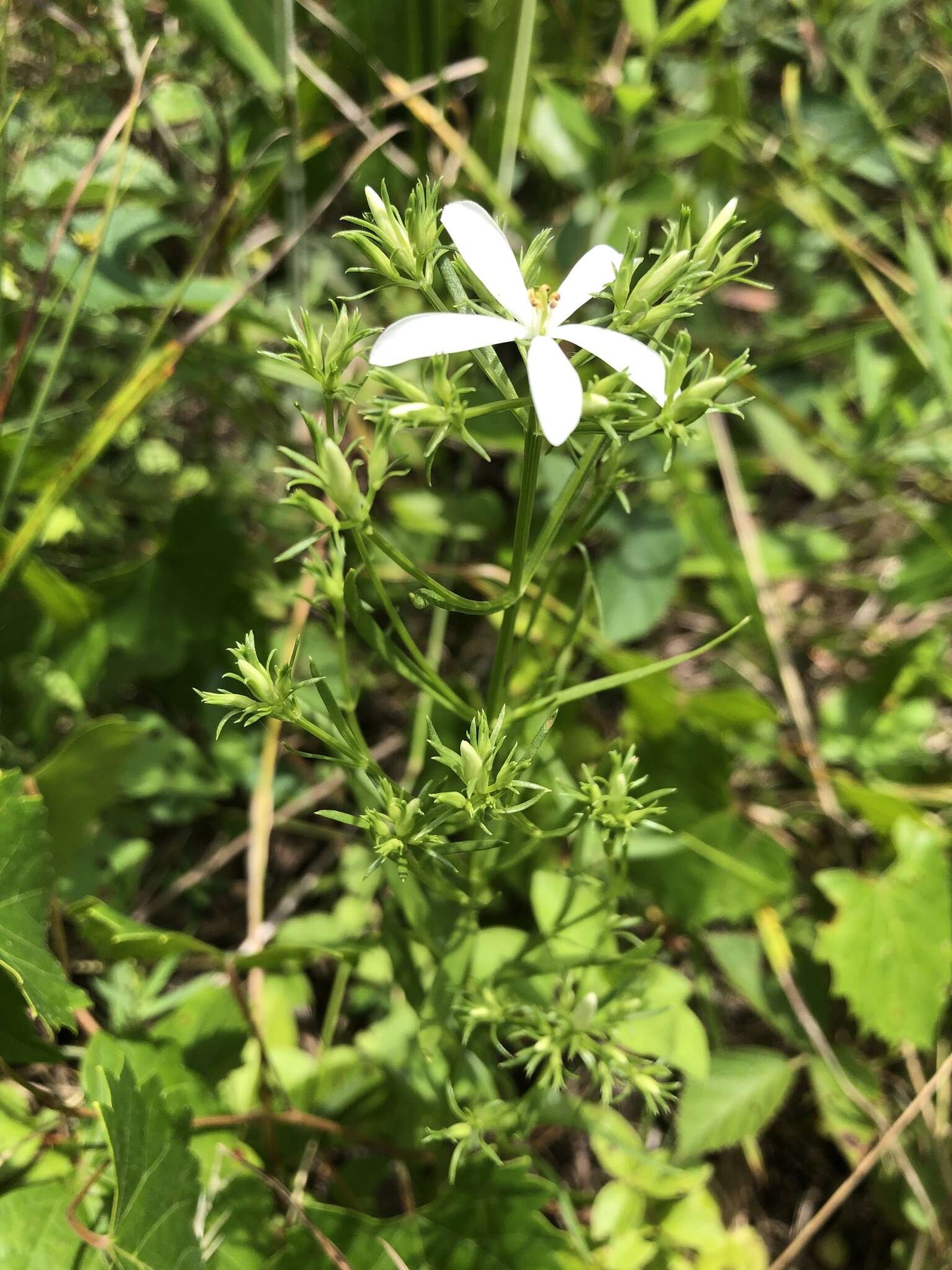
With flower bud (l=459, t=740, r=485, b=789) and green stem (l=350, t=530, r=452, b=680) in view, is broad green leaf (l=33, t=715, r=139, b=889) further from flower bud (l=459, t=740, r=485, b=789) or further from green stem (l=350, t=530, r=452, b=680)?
flower bud (l=459, t=740, r=485, b=789)

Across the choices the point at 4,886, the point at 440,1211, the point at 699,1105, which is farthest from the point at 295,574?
the point at 699,1105

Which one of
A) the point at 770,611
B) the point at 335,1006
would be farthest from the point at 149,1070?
the point at 770,611

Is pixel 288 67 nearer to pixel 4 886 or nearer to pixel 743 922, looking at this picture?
pixel 4 886

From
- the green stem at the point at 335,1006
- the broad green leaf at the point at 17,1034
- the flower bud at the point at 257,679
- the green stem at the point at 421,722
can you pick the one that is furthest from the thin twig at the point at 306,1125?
the flower bud at the point at 257,679

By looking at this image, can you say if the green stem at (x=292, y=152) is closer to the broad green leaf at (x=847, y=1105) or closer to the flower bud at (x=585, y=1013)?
the flower bud at (x=585, y=1013)

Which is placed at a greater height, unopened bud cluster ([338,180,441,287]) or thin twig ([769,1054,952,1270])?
unopened bud cluster ([338,180,441,287])

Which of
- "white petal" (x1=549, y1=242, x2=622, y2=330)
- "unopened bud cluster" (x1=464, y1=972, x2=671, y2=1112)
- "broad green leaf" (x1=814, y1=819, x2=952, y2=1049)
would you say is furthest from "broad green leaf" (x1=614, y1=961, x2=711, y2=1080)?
"white petal" (x1=549, y1=242, x2=622, y2=330)
